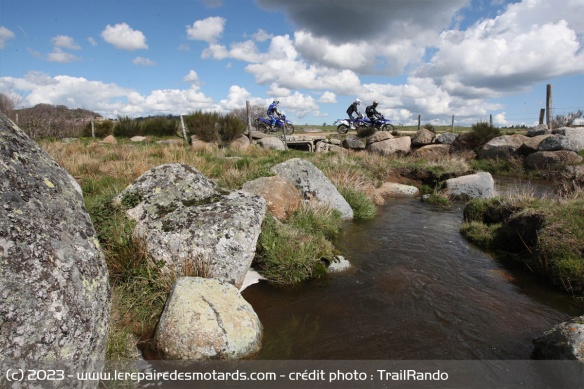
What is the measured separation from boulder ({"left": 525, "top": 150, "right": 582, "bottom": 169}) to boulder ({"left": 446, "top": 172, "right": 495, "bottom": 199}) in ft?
18.8

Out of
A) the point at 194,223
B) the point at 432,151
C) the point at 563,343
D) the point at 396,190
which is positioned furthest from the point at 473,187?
the point at 194,223

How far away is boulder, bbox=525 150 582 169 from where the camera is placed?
14578 mm

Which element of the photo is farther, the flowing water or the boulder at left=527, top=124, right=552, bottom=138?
the boulder at left=527, top=124, right=552, bottom=138

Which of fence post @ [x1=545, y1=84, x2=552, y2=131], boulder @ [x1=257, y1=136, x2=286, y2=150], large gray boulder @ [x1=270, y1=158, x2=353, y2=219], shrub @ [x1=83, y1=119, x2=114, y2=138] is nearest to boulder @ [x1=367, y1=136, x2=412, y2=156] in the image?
boulder @ [x1=257, y1=136, x2=286, y2=150]

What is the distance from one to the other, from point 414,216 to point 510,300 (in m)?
4.60

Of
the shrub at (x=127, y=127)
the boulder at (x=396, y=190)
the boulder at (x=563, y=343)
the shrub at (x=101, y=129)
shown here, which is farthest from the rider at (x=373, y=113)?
the boulder at (x=563, y=343)

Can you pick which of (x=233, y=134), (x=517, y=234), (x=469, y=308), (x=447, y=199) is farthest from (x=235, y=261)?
(x=233, y=134)

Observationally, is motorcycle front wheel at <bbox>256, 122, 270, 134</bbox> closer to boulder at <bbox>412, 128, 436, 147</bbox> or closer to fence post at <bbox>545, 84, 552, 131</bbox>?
boulder at <bbox>412, 128, 436, 147</bbox>

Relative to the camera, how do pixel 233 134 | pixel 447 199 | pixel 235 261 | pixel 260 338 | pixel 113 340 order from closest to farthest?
1. pixel 113 340
2. pixel 260 338
3. pixel 235 261
4. pixel 447 199
5. pixel 233 134

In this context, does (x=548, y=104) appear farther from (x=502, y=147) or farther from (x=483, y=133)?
(x=502, y=147)

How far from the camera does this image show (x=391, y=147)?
20047 mm

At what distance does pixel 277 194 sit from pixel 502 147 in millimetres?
15280

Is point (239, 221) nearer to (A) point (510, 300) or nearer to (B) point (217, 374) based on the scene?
(B) point (217, 374)

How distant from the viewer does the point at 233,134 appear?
18.1m
